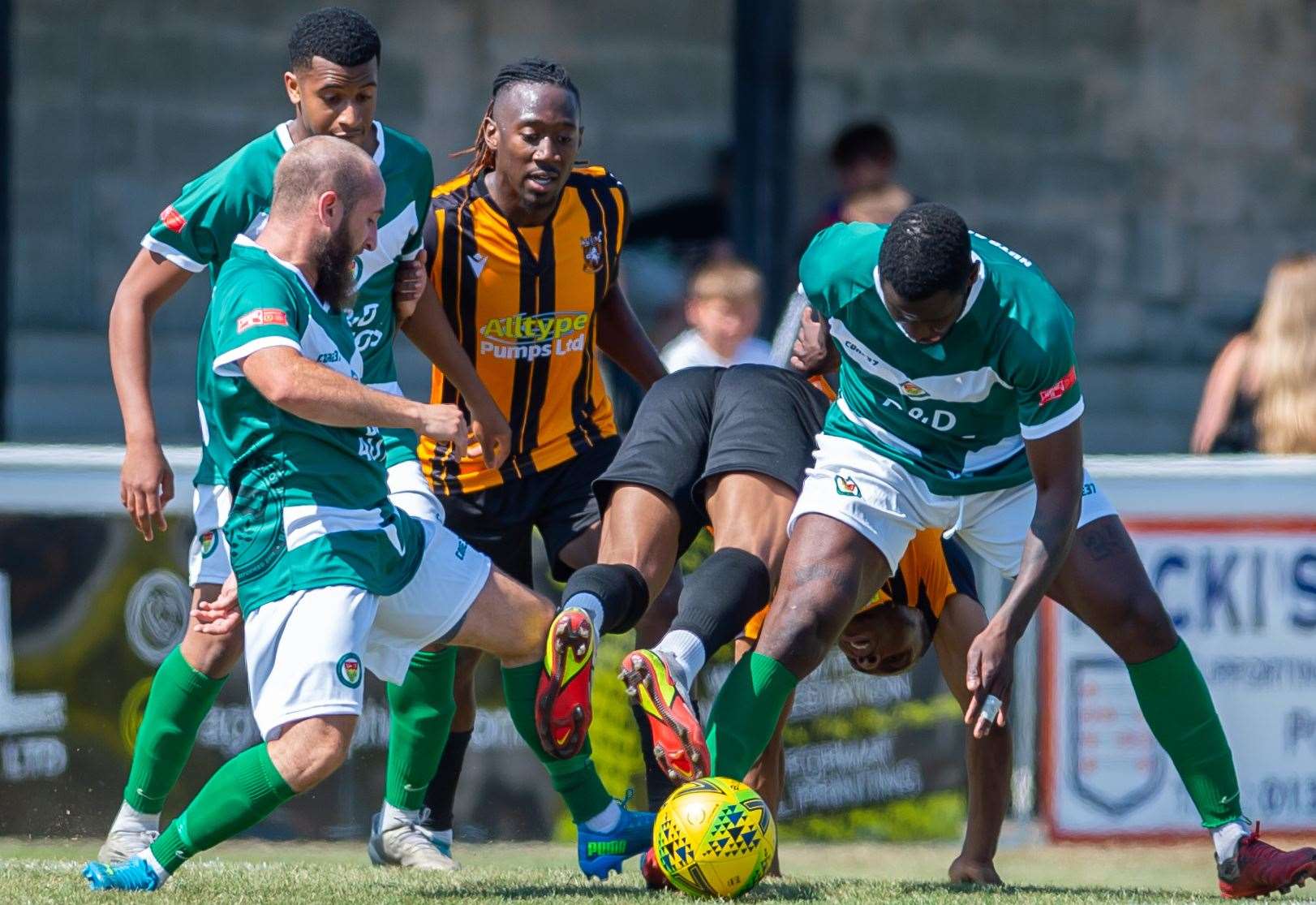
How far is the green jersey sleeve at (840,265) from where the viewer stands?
5.16 m

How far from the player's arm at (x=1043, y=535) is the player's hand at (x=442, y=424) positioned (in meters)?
1.34

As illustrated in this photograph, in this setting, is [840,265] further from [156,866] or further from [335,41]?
[156,866]

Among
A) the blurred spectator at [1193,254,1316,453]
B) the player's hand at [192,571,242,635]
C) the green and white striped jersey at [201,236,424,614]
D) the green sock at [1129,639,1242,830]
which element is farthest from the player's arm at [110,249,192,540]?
the blurred spectator at [1193,254,1316,453]

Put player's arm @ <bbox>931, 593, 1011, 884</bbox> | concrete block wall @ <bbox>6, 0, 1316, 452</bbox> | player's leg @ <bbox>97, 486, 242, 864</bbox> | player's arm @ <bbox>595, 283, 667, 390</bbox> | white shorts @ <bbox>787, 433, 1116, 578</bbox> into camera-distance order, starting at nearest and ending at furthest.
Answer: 1. white shorts @ <bbox>787, 433, 1116, 578</bbox>
2. player's leg @ <bbox>97, 486, 242, 864</bbox>
3. player's arm @ <bbox>931, 593, 1011, 884</bbox>
4. player's arm @ <bbox>595, 283, 667, 390</bbox>
5. concrete block wall @ <bbox>6, 0, 1316, 452</bbox>

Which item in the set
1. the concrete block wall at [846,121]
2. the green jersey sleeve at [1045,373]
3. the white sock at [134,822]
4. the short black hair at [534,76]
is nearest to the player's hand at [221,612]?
the white sock at [134,822]

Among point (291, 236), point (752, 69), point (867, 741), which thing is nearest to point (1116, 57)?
point (752, 69)

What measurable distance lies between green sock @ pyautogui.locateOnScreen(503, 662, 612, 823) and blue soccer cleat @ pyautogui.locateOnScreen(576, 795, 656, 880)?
2.3 inches

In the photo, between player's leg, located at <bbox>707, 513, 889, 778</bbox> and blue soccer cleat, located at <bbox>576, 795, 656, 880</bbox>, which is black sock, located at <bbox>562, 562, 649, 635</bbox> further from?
blue soccer cleat, located at <bbox>576, 795, 656, 880</bbox>

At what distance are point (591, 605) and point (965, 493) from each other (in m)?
1.06

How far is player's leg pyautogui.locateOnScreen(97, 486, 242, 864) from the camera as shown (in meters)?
5.43

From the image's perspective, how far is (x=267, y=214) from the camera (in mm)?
5289

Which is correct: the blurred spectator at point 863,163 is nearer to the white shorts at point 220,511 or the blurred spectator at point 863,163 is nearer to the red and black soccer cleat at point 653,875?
the white shorts at point 220,511

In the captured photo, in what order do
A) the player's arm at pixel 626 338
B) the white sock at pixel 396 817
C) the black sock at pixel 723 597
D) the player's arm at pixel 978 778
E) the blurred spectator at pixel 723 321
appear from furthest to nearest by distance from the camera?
the blurred spectator at pixel 723 321 < the player's arm at pixel 626 338 < the white sock at pixel 396 817 < the player's arm at pixel 978 778 < the black sock at pixel 723 597

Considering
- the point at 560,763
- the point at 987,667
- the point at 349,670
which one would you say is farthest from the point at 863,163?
the point at 349,670
